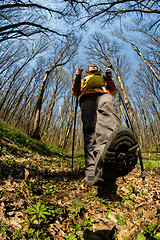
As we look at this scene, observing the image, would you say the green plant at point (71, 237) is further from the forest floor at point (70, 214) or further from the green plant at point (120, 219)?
the green plant at point (120, 219)

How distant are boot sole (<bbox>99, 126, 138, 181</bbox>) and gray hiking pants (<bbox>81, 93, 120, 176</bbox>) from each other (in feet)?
1.09

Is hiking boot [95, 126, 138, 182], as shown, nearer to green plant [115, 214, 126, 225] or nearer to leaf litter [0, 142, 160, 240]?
leaf litter [0, 142, 160, 240]

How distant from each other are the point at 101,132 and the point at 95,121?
65cm

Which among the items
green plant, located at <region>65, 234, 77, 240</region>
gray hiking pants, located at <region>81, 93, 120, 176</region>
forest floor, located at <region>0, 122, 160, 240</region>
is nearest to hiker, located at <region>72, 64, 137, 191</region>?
gray hiking pants, located at <region>81, 93, 120, 176</region>

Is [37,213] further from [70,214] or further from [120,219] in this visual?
[120,219]

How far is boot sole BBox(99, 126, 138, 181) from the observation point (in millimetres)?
1470

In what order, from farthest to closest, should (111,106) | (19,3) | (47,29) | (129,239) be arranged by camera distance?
(47,29), (19,3), (111,106), (129,239)

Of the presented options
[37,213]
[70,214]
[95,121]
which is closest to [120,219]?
[70,214]

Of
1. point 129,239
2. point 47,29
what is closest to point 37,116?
point 47,29

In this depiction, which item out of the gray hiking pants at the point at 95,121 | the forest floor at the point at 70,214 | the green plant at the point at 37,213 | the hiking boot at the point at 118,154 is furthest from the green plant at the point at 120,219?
the green plant at the point at 37,213

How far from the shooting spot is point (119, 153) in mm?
1520

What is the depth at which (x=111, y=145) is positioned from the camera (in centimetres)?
147

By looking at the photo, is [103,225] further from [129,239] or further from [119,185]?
[119,185]

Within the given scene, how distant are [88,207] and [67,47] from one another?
523 inches
